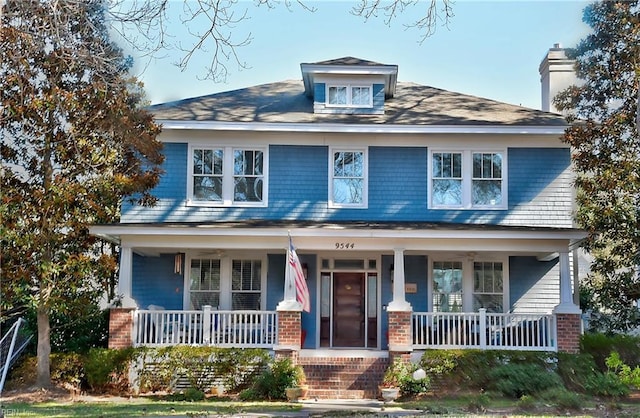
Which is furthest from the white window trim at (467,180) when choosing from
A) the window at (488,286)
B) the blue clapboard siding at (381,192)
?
the window at (488,286)

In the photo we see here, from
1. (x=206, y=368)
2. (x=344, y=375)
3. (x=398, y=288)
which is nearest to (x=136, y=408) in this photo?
(x=206, y=368)

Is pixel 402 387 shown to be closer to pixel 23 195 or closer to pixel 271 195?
pixel 271 195

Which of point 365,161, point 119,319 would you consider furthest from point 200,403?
point 365,161

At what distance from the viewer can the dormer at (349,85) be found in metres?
18.4

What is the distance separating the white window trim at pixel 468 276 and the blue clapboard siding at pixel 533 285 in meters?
0.14

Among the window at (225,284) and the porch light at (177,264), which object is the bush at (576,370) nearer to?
the window at (225,284)

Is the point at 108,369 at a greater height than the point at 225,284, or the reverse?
the point at 225,284

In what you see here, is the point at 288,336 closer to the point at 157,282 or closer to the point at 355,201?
the point at 355,201

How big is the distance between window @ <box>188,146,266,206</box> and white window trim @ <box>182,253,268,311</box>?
4.61 ft

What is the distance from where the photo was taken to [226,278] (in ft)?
59.5

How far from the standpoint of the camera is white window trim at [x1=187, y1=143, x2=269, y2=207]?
1789cm

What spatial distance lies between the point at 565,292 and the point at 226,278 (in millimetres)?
8027

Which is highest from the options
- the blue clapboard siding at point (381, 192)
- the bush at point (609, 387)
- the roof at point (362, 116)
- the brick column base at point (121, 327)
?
the roof at point (362, 116)

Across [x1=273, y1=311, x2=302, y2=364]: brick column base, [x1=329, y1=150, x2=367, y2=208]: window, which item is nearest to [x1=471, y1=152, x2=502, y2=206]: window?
[x1=329, y1=150, x2=367, y2=208]: window
